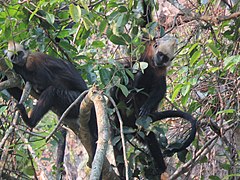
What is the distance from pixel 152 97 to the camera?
4566mm

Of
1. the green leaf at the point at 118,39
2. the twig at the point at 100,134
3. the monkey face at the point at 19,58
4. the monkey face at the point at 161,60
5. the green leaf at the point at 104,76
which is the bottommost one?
the twig at the point at 100,134

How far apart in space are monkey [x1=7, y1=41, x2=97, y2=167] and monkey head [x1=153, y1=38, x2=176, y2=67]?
80 centimetres

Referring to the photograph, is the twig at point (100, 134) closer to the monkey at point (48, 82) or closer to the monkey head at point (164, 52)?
the monkey at point (48, 82)

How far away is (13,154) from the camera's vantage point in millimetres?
Result: 4035

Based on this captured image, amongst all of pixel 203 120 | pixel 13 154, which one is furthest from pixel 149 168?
pixel 13 154

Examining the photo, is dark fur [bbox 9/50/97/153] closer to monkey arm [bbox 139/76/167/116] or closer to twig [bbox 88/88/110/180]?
monkey arm [bbox 139/76/167/116]

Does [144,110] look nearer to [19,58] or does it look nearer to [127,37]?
[127,37]

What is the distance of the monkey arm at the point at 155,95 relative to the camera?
446cm

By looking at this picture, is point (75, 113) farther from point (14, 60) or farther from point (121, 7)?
point (121, 7)

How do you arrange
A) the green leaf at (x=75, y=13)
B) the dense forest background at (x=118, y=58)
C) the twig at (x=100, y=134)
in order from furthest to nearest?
the dense forest background at (x=118, y=58) < the green leaf at (x=75, y=13) < the twig at (x=100, y=134)

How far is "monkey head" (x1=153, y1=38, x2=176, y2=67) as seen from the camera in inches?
182

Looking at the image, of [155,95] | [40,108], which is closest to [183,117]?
[155,95]

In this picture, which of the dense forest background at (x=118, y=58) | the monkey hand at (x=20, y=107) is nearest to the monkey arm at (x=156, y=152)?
the dense forest background at (x=118, y=58)

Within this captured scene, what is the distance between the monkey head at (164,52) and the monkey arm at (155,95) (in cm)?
15
